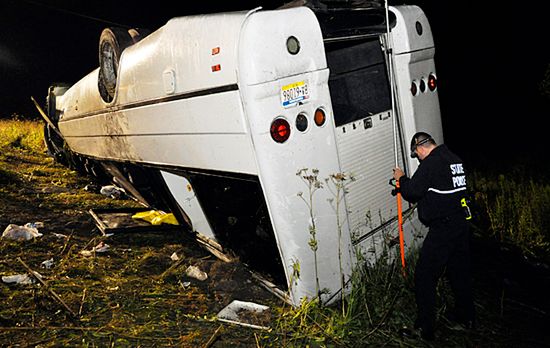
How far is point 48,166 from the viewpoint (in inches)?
364

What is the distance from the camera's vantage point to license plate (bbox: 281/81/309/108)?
9.68ft

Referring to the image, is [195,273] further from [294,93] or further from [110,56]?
[110,56]

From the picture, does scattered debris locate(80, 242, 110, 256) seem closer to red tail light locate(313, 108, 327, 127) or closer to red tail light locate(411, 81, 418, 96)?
red tail light locate(313, 108, 327, 127)

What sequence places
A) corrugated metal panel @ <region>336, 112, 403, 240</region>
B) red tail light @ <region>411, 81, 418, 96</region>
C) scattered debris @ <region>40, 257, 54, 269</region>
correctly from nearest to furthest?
corrugated metal panel @ <region>336, 112, 403, 240</region>
red tail light @ <region>411, 81, 418, 96</region>
scattered debris @ <region>40, 257, 54, 269</region>

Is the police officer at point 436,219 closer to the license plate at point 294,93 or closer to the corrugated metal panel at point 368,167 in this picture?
the corrugated metal panel at point 368,167

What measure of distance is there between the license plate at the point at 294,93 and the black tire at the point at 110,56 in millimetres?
2379

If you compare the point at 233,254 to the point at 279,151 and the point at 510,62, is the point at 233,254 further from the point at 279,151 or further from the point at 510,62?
the point at 510,62

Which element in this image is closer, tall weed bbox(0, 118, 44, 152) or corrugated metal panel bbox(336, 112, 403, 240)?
corrugated metal panel bbox(336, 112, 403, 240)

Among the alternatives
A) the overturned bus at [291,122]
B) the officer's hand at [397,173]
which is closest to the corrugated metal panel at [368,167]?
the overturned bus at [291,122]

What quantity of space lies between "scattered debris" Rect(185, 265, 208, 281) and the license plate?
1.87 m

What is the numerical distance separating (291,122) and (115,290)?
2.09m

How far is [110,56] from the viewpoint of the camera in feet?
16.1

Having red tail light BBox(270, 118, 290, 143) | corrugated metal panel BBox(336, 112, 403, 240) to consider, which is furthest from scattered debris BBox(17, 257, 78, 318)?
corrugated metal panel BBox(336, 112, 403, 240)

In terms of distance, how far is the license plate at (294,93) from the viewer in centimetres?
295
